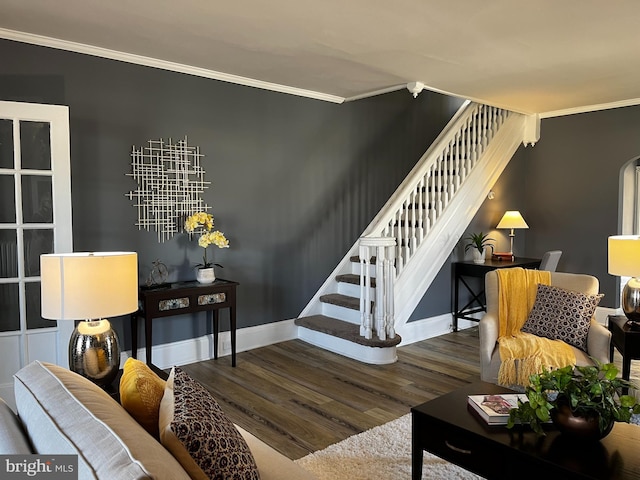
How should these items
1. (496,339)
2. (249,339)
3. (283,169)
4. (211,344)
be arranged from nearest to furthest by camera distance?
1. (496,339)
2. (211,344)
3. (249,339)
4. (283,169)

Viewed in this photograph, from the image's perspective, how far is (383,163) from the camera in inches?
233

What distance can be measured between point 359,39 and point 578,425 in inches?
107

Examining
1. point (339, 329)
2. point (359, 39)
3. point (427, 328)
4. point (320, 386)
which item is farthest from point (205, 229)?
point (427, 328)

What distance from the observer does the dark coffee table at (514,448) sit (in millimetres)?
1717

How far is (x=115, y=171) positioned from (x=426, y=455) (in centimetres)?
304

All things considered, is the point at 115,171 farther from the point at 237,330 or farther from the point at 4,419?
the point at 4,419

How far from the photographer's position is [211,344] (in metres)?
→ 4.46

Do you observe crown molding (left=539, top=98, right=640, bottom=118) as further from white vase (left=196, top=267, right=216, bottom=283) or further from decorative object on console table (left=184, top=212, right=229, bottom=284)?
white vase (left=196, top=267, right=216, bottom=283)

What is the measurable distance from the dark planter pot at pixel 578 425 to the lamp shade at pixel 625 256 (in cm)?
182

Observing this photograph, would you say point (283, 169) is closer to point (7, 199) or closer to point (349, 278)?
point (349, 278)

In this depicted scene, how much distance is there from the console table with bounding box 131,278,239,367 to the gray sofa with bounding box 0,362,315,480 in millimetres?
2169

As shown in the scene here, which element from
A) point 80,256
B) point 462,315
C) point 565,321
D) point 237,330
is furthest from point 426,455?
point 462,315

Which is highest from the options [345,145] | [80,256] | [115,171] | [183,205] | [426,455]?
[345,145]

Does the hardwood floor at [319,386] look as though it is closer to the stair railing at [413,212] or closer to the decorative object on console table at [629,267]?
the stair railing at [413,212]
